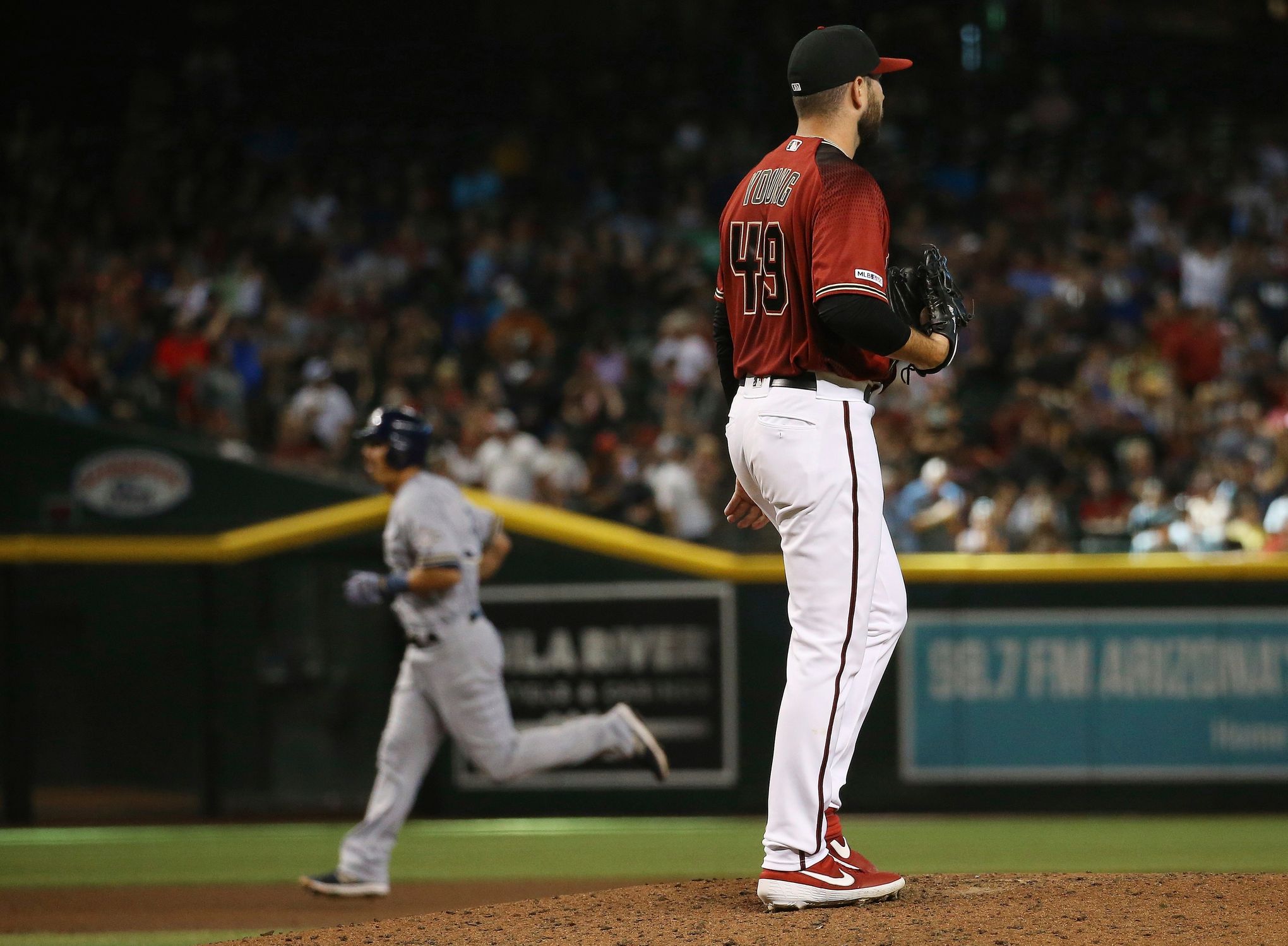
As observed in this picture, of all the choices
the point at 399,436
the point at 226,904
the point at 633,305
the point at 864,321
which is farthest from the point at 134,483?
the point at 864,321

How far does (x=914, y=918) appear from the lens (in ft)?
11.9

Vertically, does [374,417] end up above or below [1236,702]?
above

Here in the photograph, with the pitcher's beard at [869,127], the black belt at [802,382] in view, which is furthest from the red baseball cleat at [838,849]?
the pitcher's beard at [869,127]

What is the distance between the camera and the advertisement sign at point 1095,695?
27.9ft

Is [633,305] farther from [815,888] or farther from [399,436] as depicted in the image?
[815,888]

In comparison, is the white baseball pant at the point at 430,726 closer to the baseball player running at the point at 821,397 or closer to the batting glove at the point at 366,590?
the batting glove at the point at 366,590

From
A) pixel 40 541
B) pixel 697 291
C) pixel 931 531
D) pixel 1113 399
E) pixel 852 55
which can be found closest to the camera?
pixel 852 55

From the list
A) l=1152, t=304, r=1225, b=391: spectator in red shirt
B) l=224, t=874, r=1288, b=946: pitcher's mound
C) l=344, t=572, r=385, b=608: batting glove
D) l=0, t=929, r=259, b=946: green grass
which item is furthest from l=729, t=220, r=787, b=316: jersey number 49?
l=1152, t=304, r=1225, b=391: spectator in red shirt

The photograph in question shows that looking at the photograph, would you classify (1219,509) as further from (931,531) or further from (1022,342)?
(1022,342)

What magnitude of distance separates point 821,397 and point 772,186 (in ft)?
1.65

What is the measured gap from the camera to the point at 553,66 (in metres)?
19.6

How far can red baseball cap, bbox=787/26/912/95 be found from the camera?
12.6 ft

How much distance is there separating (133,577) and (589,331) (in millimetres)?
6587

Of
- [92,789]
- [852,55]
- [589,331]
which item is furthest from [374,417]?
[589,331]
